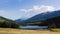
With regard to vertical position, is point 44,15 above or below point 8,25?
above

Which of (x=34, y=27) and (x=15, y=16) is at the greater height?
(x=15, y=16)

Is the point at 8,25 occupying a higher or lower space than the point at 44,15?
lower

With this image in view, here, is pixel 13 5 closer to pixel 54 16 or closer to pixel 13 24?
pixel 13 24

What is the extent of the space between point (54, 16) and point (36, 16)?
0.28m

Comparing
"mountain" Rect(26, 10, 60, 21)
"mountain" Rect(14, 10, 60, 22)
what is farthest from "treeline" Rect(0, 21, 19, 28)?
"mountain" Rect(26, 10, 60, 21)

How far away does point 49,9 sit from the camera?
2.59m

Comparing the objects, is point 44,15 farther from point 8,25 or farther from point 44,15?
point 8,25

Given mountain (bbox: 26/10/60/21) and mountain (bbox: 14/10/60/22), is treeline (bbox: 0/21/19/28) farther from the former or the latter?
mountain (bbox: 26/10/60/21)

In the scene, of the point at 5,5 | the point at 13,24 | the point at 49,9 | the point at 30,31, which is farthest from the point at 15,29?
the point at 49,9

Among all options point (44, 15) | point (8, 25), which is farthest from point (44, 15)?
point (8, 25)

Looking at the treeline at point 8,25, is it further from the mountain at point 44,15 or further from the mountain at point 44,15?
the mountain at point 44,15

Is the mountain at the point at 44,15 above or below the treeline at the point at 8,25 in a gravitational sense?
above

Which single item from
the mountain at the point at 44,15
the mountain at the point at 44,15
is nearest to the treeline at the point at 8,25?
the mountain at the point at 44,15

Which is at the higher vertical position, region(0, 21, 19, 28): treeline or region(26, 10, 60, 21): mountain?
region(26, 10, 60, 21): mountain
